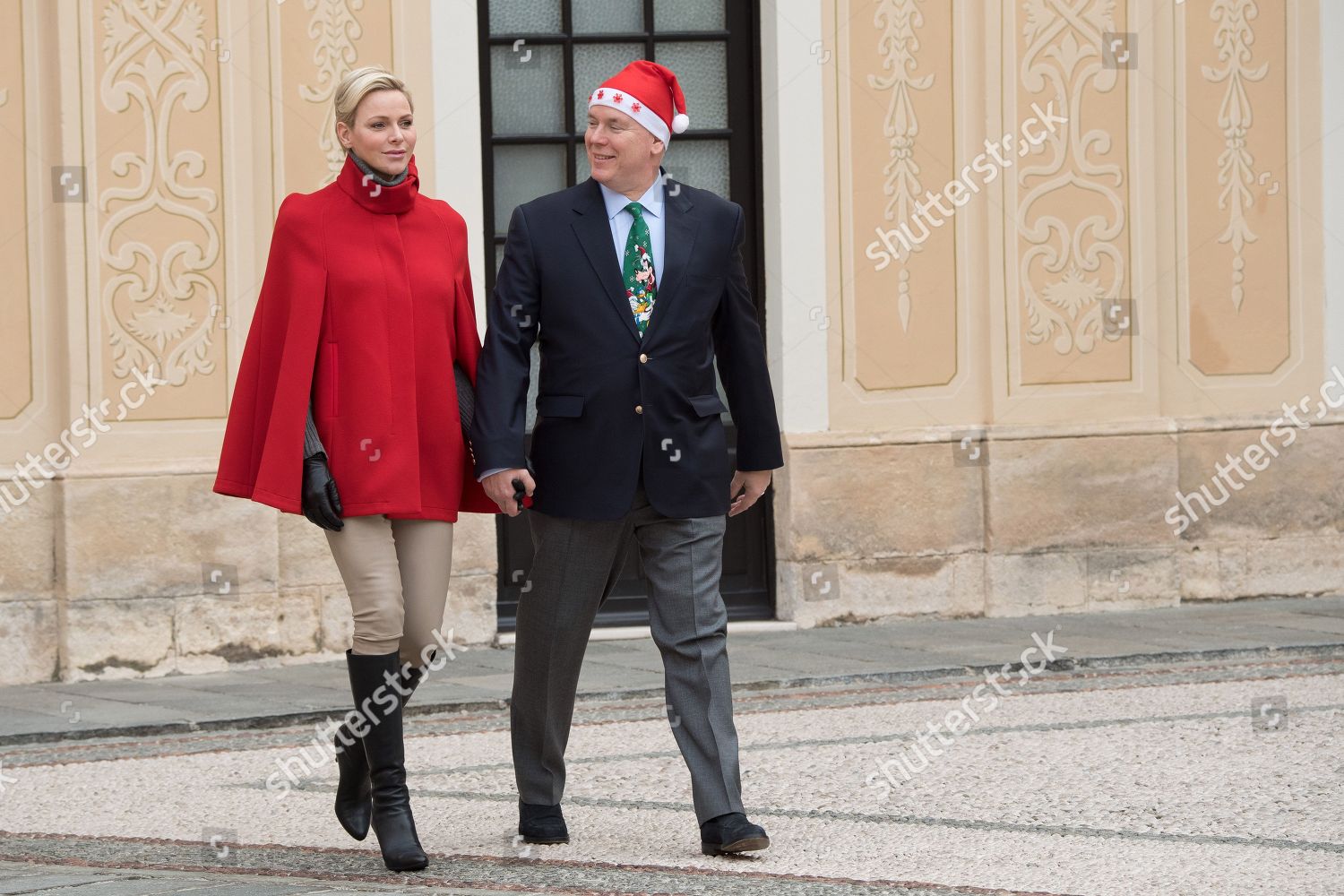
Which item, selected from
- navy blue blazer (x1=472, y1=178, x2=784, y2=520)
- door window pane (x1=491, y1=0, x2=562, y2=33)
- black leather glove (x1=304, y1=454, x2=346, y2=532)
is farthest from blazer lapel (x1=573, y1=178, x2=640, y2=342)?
door window pane (x1=491, y1=0, x2=562, y2=33)

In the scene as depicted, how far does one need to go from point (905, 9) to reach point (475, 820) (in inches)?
214

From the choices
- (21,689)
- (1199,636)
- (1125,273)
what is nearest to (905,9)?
A: (1125,273)

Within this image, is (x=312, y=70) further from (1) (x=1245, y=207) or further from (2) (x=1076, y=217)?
(1) (x=1245, y=207)

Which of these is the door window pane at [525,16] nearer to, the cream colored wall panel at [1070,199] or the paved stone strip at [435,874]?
the cream colored wall panel at [1070,199]

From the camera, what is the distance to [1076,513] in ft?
32.8

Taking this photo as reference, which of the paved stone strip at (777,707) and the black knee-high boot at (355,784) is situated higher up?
the black knee-high boot at (355,784)

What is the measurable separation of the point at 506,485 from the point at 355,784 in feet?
2.61

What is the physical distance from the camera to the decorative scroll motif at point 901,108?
973cm

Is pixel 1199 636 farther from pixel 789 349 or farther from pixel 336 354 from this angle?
pixel 336 354

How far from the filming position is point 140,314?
8.62m

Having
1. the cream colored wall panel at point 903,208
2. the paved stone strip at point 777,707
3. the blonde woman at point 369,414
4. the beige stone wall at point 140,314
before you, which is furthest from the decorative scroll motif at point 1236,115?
the blonde woman at point 369,414

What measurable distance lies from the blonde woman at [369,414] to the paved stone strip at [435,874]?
124mm

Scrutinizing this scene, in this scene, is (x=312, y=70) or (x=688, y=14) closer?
(x=312, y=70)

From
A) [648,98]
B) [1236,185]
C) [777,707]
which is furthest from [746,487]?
[1236,185]
